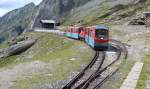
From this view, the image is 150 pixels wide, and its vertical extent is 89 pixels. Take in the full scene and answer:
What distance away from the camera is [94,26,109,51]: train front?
5634cm

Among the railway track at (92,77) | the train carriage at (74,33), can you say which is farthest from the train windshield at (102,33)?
the train carriage at (74,33)

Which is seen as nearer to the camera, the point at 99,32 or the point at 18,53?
the point at 99,32

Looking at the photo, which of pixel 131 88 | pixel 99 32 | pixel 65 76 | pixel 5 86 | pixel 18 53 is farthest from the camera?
pixel 18 53

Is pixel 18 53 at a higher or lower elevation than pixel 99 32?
lower

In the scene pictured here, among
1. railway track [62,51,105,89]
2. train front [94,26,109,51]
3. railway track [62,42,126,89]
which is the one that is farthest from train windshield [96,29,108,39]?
railway track [62,42,126,89]

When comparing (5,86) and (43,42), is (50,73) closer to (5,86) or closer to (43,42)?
(5,86)

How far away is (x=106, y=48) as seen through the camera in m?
57.5

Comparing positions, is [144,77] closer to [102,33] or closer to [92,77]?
[92,77]

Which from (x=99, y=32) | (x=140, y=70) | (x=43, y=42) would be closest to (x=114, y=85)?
(x=140, y=70)

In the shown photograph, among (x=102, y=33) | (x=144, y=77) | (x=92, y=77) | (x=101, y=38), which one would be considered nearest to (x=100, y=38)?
(x=101, y=38)

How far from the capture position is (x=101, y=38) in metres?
57.2

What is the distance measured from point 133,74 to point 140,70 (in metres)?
2.42

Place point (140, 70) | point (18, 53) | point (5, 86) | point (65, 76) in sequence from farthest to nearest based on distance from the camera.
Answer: point (18, 53)
point (140, 70)
point (65, 76)
point (5, 86)

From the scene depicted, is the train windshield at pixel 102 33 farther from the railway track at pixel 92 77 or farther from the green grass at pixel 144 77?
the green grass at pixel 144 77
